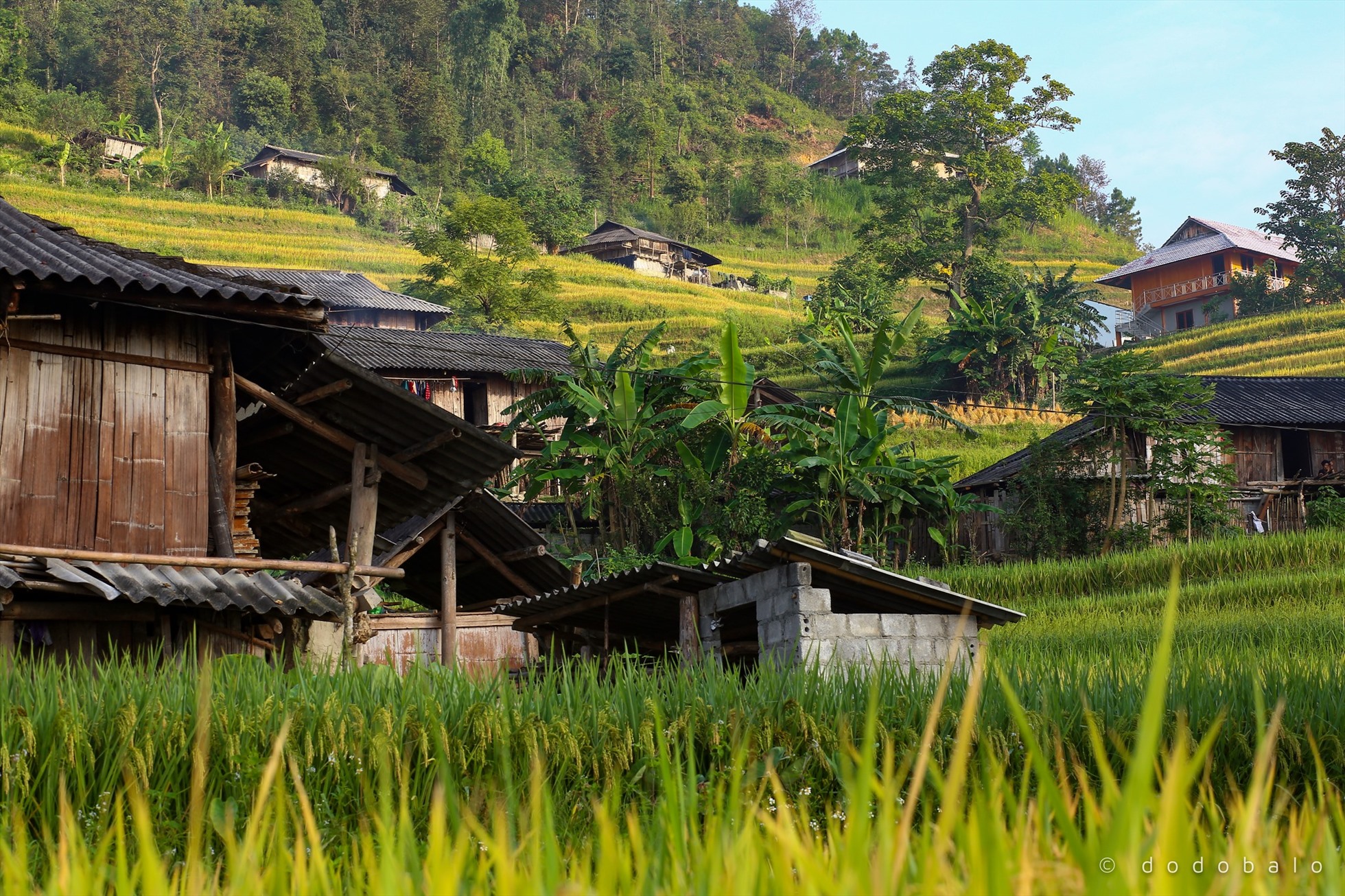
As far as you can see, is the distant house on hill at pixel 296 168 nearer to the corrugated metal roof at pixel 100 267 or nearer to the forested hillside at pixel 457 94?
the forested hillside at pixel 457 94

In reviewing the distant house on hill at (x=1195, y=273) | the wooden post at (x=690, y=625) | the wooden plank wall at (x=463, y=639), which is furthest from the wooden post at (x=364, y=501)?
the distant house on hill at (x=1195, y=273)

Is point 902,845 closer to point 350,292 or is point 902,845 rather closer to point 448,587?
point 448,587

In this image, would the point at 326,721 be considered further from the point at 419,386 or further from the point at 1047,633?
the point at 419,386

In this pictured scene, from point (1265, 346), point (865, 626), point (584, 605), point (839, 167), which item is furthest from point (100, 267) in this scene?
point (839, 167)

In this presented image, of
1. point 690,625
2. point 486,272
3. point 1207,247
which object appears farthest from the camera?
point 1207,247

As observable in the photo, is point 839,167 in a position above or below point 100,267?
above

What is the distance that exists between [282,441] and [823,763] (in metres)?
6.48

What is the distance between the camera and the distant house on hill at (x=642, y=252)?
2391 inches

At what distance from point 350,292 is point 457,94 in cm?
4125

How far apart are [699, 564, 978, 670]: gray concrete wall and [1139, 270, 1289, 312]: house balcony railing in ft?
147

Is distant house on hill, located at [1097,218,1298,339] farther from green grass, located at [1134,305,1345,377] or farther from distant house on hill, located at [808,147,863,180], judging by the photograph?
distant house on hill, located at [808,147,863,180]

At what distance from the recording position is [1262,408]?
26703mm

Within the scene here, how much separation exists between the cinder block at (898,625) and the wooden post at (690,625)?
184cm

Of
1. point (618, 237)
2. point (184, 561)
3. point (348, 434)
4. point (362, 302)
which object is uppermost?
point (618, 237)
